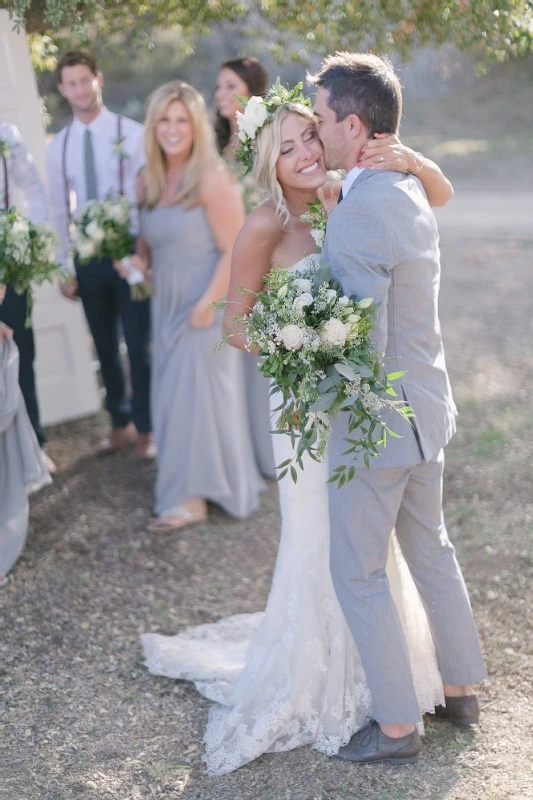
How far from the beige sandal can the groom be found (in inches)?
81.9

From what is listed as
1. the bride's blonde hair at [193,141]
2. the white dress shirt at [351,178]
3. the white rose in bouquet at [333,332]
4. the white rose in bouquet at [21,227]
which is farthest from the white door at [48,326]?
the white rose in bouquet at [333,332]

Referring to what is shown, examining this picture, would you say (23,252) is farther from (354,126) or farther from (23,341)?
(354,126)

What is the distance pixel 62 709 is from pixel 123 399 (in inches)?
113

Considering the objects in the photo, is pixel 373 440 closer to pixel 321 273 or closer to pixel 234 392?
pixel 321 273

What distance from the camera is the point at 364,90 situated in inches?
113

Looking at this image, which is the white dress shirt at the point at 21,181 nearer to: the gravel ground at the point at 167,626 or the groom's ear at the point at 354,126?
the gravel ground at the point at 167,626

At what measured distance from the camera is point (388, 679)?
3.15 m

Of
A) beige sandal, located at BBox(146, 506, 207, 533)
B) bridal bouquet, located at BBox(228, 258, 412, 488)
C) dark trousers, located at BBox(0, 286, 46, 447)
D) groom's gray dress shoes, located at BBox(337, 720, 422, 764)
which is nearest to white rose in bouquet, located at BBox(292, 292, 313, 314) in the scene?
bridal bouquet, located at BBox(228, 258, 412, 488)

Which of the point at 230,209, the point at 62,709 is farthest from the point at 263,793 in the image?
the point at 230,209

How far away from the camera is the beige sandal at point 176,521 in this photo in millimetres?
5133

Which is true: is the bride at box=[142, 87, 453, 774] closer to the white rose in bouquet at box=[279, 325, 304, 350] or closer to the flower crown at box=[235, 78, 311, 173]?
the flower crown at box=[235, 78, 311, 173]

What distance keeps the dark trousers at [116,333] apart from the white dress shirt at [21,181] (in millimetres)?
680

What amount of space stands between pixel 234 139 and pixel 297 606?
3025 millimetres

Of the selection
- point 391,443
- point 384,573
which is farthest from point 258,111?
point 384,573
